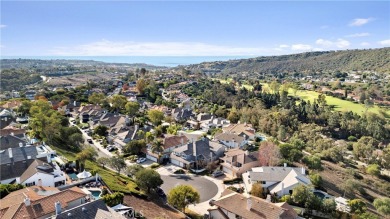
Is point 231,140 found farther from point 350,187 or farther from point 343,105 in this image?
point 343,105

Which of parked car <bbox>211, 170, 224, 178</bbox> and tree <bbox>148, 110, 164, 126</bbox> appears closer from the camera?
parked car <bbox>211, 170, 224, 178</bbox>

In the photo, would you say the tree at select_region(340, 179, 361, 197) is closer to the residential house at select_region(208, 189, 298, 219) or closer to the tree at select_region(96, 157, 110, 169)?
the residential house at select_region(208, 189, 298, 219)

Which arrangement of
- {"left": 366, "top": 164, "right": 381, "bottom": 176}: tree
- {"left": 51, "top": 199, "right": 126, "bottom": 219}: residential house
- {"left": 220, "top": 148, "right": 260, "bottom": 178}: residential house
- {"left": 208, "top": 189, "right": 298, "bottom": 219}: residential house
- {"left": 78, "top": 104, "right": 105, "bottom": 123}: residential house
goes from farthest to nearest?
{"left": 78, "top": 104, "right": 105, "bottom": 123}: residential house → {"left": 366, "top": 164, "right": 381, "bottom": 176}: tree → {"left": 220, "top": 148, "right": 260, "bottom": 178}: residential house → {"left": 208, "top": 189, "right": 298, "bottom": 219}: residential house → {"left": 51, "top": 199, "right": 126, "bottom": 219}: residential house

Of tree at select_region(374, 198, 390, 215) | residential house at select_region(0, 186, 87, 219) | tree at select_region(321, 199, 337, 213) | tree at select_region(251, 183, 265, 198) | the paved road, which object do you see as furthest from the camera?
the paved road

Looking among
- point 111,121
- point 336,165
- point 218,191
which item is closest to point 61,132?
point 111,121

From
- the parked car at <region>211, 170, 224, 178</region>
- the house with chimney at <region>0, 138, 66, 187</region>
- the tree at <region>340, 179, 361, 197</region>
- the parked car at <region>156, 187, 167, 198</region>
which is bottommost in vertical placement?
the tree at <region>340, 179, 361, 197</region>

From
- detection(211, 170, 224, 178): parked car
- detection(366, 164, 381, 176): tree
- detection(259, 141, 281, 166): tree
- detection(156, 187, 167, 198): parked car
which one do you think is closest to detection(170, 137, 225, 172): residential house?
detection(211, 170, 224, 178): parked car

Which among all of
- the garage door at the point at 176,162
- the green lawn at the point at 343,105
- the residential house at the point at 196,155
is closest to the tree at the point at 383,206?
the residential house at the point at 196,155

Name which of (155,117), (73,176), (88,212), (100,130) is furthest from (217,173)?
(100,130)
